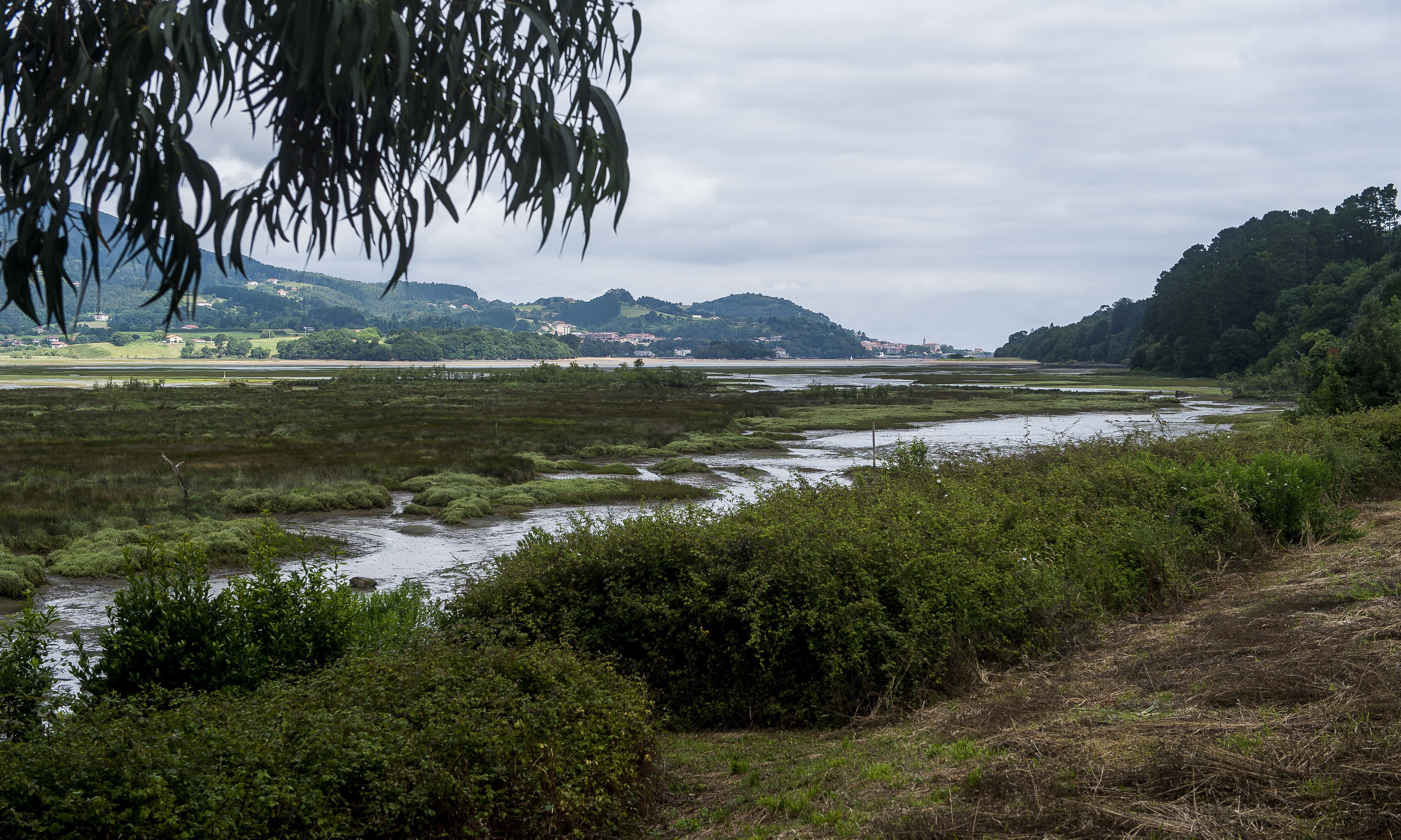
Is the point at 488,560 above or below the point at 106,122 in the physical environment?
below

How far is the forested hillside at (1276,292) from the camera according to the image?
278 feet

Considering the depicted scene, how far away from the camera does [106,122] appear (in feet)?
11.0

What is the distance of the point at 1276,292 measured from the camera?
104375mm

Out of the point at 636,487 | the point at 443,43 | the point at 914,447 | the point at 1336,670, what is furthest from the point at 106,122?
the point at 636,487

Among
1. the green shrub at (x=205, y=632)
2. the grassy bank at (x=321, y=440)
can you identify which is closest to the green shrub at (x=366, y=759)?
the green shrub at (x=205, y=632)

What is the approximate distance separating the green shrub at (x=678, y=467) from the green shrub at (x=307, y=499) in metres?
10.2

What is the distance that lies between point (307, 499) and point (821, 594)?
21518mm

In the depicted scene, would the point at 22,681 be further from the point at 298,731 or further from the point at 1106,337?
the point at 1106,337

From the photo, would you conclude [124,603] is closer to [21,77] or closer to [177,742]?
[177,742]

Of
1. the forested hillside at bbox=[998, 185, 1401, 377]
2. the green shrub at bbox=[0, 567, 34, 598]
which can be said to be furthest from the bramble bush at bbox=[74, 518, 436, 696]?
the forested hillside at bbox=[998, 185, 1401, 377]

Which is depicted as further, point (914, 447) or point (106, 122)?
point (914, 447)

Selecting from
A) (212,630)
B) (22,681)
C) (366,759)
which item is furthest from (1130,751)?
(22,681)

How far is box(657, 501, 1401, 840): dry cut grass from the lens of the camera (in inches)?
168

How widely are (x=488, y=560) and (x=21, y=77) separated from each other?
1622cm
